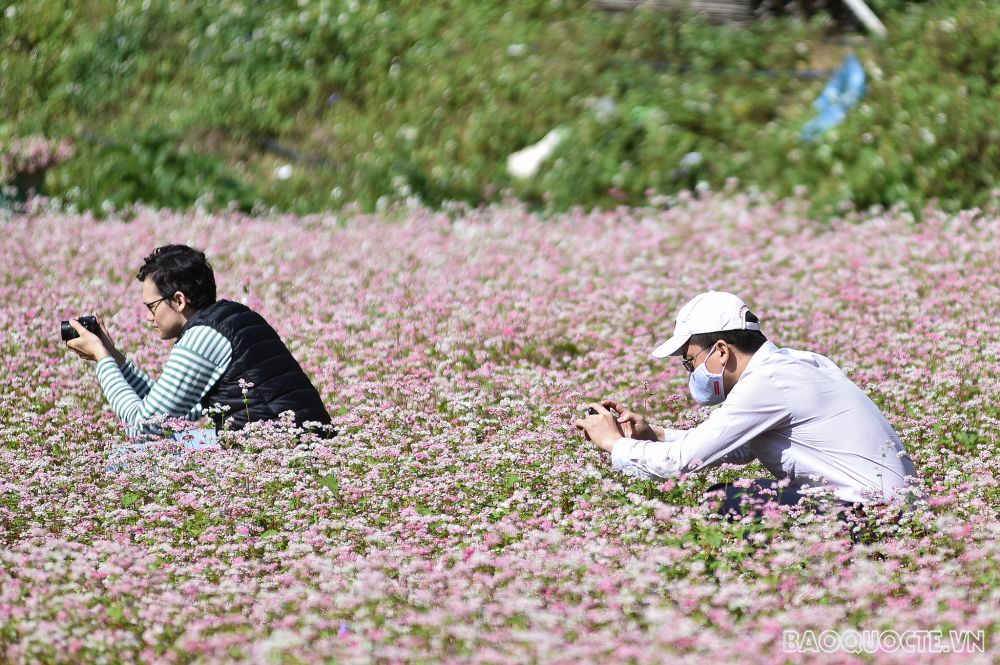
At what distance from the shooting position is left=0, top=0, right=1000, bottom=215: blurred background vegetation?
44.7 feet

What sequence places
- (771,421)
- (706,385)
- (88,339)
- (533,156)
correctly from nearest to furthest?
(771,421)
(706,385)
(88,339)
(533,156)

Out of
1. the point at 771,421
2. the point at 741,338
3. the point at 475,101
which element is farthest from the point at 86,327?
the point at 475,101

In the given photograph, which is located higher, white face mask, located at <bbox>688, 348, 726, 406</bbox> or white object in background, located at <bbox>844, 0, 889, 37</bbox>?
white face mask, located at <bbox>688, 348, 726, 406</bbox>

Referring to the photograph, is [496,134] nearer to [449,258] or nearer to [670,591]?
[449,258]

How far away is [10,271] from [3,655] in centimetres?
708

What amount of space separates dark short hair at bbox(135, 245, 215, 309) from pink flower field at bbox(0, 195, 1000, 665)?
0.82m

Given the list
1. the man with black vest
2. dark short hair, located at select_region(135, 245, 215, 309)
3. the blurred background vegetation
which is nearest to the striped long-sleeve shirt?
the man with black vest

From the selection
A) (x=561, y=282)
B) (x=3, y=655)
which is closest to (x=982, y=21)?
(x=561, y=282)

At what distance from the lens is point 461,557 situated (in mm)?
4848

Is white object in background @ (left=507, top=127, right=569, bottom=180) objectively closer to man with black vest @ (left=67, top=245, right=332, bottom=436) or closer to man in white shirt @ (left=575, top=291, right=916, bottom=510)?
man with black vest @ (left=67, top=245, right=332, bottom=436)

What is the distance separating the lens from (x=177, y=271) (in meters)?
6.16

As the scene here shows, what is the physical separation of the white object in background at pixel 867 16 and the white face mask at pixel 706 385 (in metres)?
12.9

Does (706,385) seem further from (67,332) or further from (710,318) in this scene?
(67,332)

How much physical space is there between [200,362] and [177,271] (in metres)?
0.48
